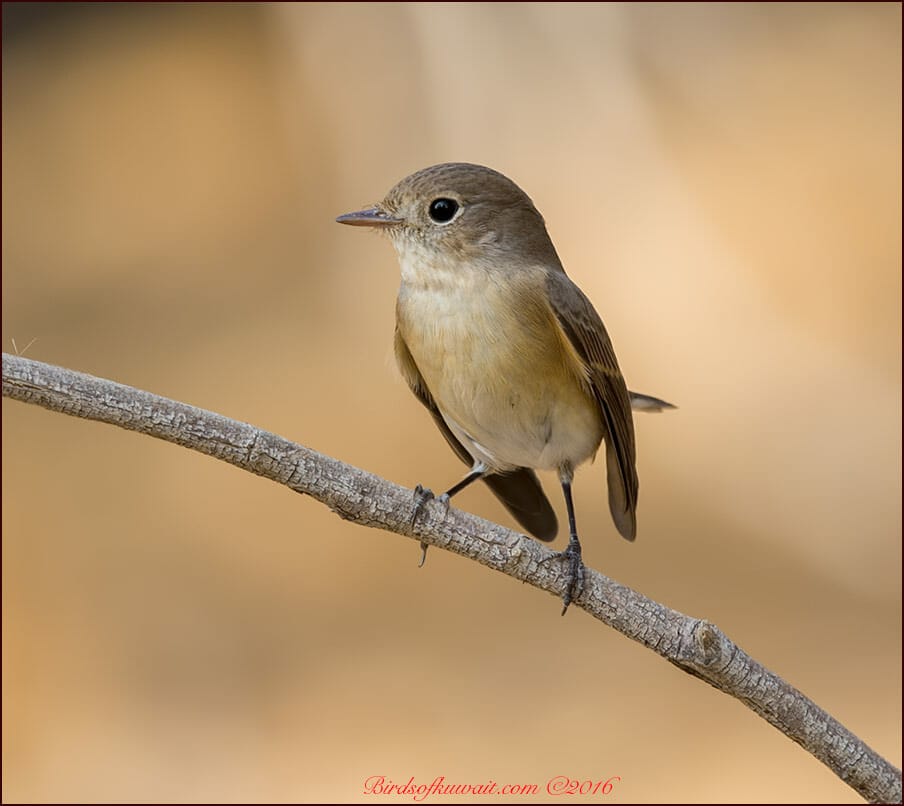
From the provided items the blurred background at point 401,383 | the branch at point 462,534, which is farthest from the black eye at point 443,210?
the blurred background at point 401,383

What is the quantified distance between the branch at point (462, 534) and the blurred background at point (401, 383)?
2.41m

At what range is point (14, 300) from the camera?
17.6 feet

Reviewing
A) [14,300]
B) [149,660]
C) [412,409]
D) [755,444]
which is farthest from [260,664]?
[755,444]

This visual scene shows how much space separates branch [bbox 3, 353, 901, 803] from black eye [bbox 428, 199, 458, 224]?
30.7 inches

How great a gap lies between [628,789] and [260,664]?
5.37 ft

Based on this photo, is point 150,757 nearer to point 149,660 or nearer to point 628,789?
point 149,660

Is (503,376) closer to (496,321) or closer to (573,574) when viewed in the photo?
(496,321)

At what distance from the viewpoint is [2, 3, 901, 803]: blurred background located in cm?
462

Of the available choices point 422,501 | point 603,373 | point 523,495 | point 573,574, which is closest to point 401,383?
point 523,495

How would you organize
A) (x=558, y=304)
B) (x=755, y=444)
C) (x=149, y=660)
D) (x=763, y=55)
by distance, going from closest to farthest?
(x=558, y=304) → (x=149, y=660) → (x=755, y=444) → (x=763, y=55)

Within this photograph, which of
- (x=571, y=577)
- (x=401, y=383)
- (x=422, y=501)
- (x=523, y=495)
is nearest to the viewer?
(x=422, y=501)

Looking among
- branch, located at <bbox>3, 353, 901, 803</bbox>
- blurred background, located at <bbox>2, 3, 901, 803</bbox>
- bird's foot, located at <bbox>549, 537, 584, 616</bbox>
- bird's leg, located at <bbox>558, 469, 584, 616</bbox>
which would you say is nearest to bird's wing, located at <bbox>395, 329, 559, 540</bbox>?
bird's leg, located at <bbox>558, 469, 584, 616</bbox>

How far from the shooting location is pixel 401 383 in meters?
4.80

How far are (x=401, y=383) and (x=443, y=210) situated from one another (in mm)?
2214
